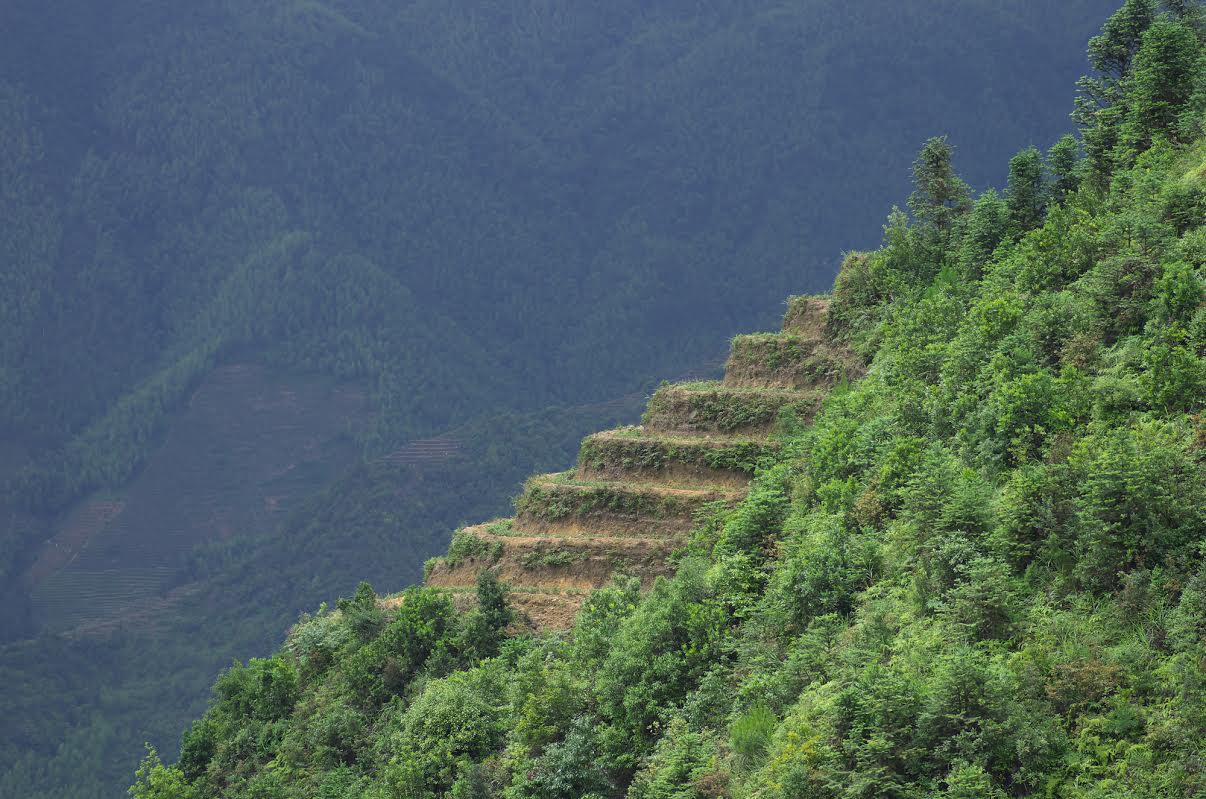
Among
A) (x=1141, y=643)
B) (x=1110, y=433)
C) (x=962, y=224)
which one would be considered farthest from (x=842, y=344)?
(x=1141, y=643)

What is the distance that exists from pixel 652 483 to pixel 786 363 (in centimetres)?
642

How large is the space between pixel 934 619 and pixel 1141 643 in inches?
156

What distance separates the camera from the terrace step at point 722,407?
4459 centimetres

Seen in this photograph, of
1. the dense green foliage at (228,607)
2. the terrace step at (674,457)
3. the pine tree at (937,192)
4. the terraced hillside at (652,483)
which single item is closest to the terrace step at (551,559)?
the terraced hillside at (652,483)

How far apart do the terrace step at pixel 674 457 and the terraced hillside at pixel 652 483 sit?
1.7 inches

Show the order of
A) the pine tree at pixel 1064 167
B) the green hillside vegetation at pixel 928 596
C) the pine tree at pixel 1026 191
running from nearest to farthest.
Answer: the green hillside vegetation at pixel 928 596 → the pine tree at pixel 1026 191 → the pine tree at pixel 1064 167

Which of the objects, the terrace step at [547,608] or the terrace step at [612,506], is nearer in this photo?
the terrace step at [547,608]

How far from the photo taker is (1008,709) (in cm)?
2253

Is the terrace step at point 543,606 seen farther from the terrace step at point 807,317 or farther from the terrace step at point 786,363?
the terrace step at point 807,317

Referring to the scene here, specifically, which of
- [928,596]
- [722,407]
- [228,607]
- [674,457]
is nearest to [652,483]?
[674,457]

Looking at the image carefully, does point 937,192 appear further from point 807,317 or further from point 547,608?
point 547,608

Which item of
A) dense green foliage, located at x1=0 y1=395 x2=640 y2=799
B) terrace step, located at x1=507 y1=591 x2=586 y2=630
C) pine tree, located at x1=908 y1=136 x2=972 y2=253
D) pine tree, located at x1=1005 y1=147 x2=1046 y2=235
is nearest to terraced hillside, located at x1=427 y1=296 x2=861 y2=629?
terrace step, located at x1=507 y1=591 x2=586 y2=630

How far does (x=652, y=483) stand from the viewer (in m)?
45.2

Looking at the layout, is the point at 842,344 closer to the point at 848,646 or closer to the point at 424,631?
the point at 424,631
